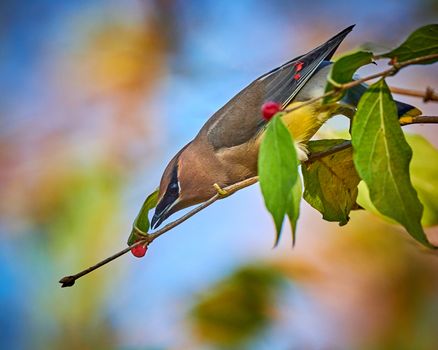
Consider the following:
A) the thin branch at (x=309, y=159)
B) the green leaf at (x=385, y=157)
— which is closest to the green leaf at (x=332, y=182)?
the thin branch at (x=309, y=159)

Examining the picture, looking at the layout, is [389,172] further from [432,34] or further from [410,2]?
[410,2]

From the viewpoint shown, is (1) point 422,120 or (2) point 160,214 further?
(2) point 160,214

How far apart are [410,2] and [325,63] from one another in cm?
56

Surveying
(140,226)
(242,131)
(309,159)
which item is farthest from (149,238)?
(242,131)

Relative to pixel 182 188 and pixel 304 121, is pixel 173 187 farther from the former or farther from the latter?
pixel 304 121

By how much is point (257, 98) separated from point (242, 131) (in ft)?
0.16

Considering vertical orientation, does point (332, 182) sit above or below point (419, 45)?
below

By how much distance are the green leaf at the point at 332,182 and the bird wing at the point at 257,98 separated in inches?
6.3

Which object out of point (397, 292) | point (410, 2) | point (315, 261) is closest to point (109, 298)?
point (315, 261)

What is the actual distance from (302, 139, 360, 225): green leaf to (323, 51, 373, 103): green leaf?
0.50 feet

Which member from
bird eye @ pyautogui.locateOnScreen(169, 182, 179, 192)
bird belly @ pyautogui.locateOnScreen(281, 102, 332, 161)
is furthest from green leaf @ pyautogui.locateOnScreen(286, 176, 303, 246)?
bird eye @ pyautogui.locateOnScreen(169, 182, 179, 192)

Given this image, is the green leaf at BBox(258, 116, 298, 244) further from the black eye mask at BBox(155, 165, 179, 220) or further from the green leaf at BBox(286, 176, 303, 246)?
the black eye mask at BBox(155, 165, 179, 220)

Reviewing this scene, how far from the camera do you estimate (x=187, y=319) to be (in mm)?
1163

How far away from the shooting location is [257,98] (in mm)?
792
